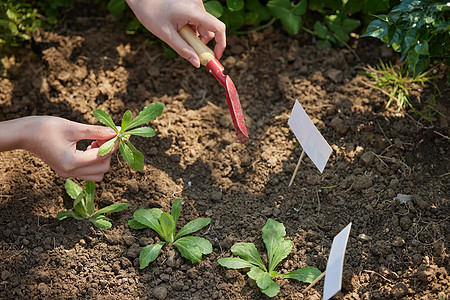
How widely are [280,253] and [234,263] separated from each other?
203 millimetres

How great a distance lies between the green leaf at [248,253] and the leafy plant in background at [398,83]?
1106mm

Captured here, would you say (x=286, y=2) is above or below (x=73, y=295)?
above

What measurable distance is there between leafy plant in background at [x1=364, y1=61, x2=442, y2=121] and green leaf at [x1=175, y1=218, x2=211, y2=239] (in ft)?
3.85

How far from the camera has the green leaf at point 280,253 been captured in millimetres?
1896

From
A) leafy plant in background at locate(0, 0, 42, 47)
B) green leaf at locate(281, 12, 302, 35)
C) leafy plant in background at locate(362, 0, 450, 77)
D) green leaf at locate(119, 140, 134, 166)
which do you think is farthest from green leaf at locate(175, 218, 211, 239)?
leafy plant in background at locate(0, 0, 42, 47)

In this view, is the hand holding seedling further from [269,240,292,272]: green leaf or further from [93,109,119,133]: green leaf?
[269,240,292,272]: green leaf

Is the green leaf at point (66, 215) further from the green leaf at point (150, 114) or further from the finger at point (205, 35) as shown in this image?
the finger at point (205, 35)

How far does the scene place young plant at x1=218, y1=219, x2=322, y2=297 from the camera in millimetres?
1823

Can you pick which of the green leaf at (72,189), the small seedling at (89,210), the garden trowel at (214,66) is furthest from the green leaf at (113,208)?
the garden trowel at (214,66)

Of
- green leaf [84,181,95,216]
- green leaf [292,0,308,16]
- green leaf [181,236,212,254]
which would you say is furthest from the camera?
green leaf [292,0,308,16]

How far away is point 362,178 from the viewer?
2174 millimetres

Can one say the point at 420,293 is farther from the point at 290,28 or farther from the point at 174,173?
the point at 290,28

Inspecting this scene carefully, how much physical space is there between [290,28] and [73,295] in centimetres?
185

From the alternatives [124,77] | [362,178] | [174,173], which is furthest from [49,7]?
[362,178]
